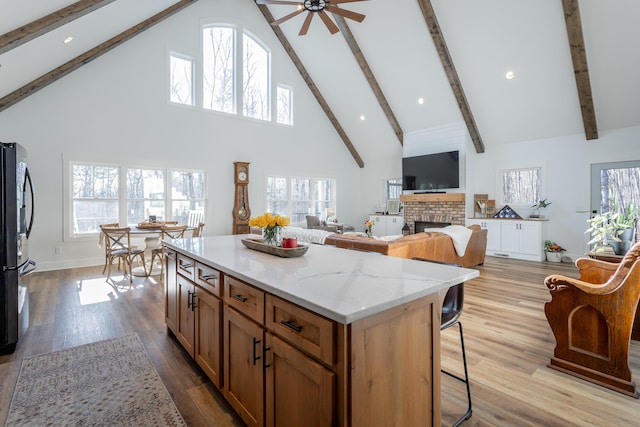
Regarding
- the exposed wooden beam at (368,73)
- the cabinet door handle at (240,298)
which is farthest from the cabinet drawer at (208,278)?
the exposed wooden beam at (368,73)

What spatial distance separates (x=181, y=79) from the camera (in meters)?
6.97

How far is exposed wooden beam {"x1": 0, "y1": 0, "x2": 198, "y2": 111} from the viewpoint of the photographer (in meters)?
5.07

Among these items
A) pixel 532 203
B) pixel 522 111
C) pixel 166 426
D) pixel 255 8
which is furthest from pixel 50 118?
pixel 532 203

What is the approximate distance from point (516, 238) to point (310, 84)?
645 centimetres

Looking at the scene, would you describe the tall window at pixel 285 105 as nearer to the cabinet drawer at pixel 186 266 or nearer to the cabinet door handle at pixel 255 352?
the cabinet drawer at pixel 186 266

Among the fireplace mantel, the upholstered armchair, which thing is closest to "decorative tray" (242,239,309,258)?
the upholstered armchair

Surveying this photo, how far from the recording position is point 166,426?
1.74m

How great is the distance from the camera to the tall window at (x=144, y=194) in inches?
252

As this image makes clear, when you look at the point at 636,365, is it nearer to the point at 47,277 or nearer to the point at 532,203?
the point at 532,203

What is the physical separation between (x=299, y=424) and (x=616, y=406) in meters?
1.98

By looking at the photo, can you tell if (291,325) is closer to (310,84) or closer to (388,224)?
(388,224)

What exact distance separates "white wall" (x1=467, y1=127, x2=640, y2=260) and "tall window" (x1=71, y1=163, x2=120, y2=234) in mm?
8465

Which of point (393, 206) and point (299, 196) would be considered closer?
point (299, 196)

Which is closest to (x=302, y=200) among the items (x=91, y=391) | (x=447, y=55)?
Answer: (x=447, y=55)
